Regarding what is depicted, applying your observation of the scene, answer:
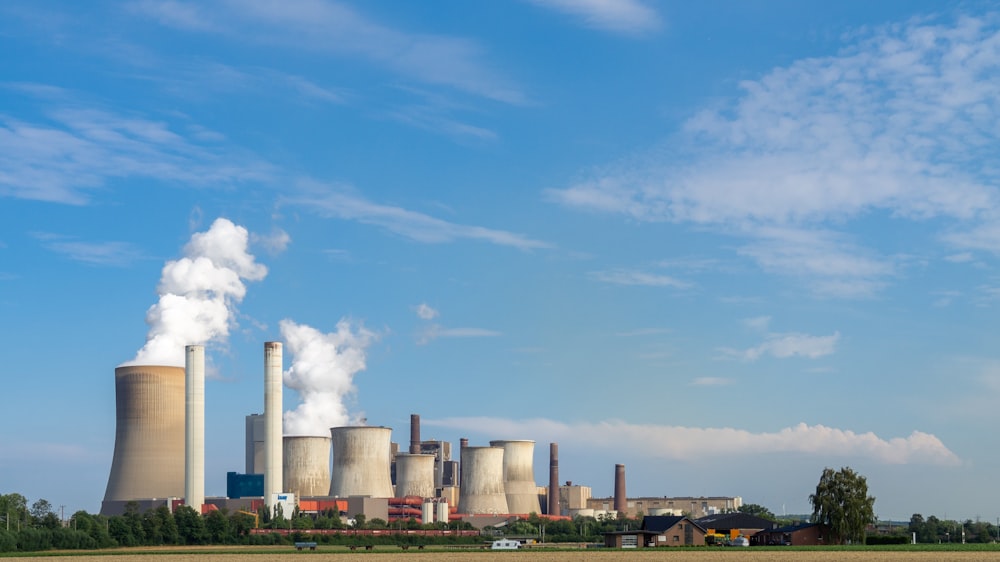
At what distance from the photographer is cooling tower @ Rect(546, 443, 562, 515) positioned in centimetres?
14262

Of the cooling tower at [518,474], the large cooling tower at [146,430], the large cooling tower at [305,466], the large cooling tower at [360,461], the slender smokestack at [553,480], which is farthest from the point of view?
the slender smokestack at [553,480]

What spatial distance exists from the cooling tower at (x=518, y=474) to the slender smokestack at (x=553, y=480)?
20.2m

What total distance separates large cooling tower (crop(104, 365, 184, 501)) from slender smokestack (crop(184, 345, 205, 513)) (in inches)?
95.1

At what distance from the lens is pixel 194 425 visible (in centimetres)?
10025

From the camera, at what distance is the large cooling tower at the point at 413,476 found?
121938 mm

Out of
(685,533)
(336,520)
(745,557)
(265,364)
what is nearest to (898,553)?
(745,557)

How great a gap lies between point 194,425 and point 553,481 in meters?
54.5

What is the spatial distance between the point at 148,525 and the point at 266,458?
25719 millimetres

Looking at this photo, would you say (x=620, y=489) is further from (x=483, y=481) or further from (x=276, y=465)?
(x=276, y=465)

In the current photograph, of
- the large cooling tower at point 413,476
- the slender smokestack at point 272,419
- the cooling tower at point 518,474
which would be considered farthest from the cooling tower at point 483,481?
the slender smokestack at point 272,419

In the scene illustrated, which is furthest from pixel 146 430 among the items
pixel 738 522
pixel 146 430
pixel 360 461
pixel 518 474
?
pixel 738 522

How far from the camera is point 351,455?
108 metres

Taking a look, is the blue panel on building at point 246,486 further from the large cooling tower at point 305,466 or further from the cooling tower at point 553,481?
the cooling tower at point 553,481

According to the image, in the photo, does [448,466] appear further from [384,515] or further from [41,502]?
[41,502]
